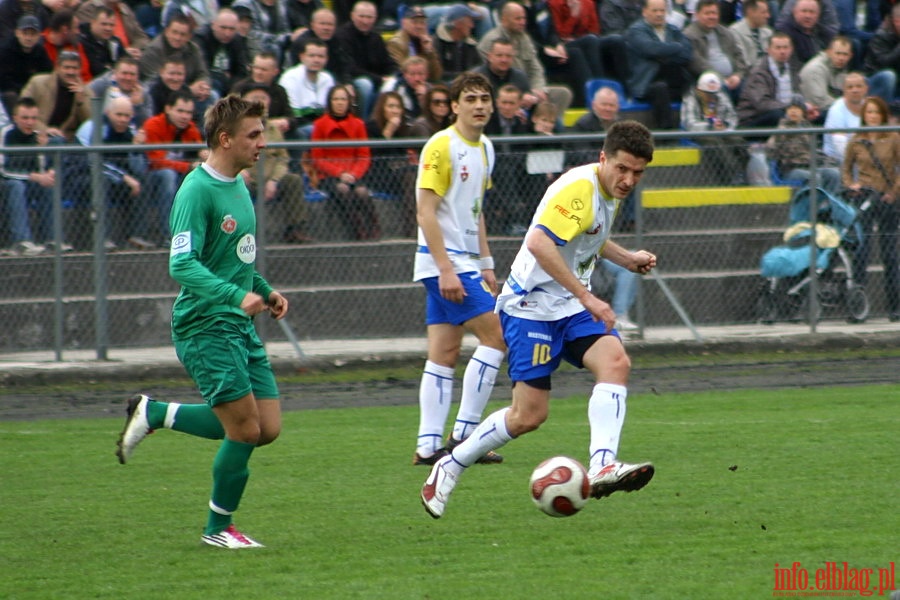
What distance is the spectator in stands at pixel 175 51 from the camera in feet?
44.6

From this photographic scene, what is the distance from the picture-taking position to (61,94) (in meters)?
12.8

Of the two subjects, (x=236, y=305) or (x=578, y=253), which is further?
(x=578, y=253)

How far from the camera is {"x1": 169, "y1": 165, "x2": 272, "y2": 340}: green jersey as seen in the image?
18.5ft

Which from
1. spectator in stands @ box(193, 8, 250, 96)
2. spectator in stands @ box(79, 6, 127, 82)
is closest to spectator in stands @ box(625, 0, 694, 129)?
spectator in stands @ box(193, 8, 250, 96)

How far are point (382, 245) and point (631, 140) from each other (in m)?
6.21

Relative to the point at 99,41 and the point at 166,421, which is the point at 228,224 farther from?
the point at 99,41

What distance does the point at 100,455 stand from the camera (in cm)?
865

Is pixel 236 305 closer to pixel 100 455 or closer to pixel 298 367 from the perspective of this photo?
pixel 100 455

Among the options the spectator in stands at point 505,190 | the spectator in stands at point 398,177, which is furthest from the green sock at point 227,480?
the spectator in stands at point 505,190

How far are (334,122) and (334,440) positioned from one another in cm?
462

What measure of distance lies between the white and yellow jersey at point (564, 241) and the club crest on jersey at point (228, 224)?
4.56 feet

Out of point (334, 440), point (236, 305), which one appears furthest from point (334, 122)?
point (236, 305)

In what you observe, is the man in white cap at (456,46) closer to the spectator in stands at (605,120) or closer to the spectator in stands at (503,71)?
the spectator in stands at (503,71)

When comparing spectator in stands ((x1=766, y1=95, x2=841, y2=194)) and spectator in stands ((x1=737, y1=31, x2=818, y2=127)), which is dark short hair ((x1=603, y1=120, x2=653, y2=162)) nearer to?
spectator in stands ((x1=766, y1=95, x2=841, y2=194))
